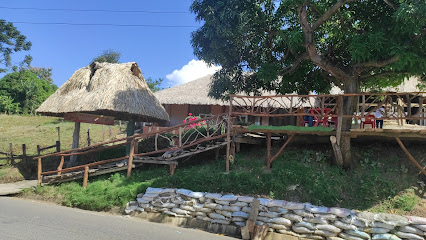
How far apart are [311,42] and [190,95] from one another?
10773 millimetres

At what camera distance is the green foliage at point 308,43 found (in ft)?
22.4

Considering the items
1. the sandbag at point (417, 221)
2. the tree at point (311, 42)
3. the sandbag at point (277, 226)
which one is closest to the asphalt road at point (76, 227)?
the sandbag at point (277, 226)

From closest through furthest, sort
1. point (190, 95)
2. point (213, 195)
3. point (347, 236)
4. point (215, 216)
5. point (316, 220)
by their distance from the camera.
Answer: point (347, 236)
point (316, 220)
point (215, 216)
point (213, 195)
point (190, 95)

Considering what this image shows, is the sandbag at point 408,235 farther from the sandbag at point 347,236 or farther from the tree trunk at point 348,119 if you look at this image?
the tree trunk at point 348,119

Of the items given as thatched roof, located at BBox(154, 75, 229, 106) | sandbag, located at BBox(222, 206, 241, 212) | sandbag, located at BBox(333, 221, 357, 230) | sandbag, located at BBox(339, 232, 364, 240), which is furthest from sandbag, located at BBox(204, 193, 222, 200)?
thatched roof, located at BBox(154, 75, 229, 106)

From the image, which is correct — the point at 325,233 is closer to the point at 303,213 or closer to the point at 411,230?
the point at 303,213

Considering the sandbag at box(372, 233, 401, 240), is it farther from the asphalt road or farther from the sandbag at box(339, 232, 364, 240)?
the asphalt road

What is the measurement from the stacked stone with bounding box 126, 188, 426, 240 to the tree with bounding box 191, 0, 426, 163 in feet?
8.36

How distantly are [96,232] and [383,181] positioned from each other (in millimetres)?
6834

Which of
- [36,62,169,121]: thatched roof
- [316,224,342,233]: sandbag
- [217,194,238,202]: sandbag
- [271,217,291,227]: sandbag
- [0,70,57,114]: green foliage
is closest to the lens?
[316,224,342,233]: sandbag

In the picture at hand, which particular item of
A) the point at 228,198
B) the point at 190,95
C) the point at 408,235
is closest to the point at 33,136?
the point at 190,95

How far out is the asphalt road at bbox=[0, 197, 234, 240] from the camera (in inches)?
230

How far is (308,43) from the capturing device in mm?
7961

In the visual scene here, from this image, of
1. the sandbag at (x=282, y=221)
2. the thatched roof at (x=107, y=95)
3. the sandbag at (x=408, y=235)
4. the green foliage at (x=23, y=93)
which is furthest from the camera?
the green foliage at (x=23, y=93)
